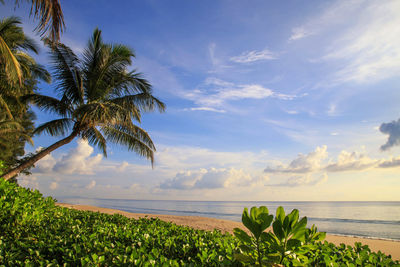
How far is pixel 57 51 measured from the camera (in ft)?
34.7

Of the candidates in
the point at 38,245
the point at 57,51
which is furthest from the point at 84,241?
the point at 57,51

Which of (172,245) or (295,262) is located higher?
(295,262)

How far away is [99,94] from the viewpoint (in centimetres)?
1139

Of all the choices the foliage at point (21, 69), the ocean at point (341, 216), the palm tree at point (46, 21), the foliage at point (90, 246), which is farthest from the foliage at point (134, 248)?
the ocean at point (341, 216)

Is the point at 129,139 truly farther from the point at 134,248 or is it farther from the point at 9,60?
the point at 134,248

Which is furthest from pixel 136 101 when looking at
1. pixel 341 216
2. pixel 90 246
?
pixel 341 216

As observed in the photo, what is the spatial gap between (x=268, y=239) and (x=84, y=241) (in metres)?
2.05

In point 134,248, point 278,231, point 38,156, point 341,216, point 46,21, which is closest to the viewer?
point 278,231

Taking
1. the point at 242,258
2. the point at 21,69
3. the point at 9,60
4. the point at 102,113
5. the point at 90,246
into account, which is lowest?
the point at 90,246

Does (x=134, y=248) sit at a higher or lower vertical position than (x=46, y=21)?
lower

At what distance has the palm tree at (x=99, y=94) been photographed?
10.7 meters

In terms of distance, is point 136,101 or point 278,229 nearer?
point 278,229

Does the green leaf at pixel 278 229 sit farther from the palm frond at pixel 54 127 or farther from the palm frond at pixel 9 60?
the palm frond at pixel 54 127

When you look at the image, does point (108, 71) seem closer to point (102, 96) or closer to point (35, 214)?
point (102, 96)
